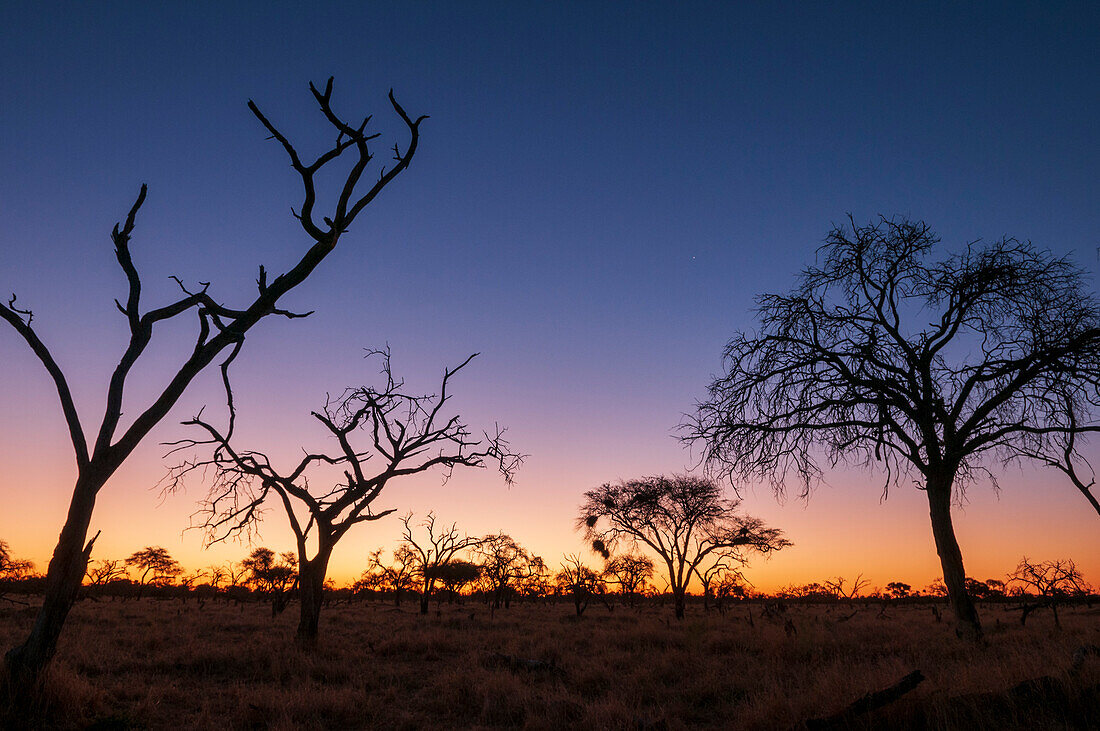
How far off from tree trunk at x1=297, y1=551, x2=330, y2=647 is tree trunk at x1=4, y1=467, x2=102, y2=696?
6673 millimetres

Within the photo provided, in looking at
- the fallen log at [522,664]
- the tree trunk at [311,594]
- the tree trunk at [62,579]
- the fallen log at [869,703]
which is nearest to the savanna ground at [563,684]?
the fallen log at [522,664]

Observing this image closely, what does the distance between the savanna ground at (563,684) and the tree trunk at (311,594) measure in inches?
24.5

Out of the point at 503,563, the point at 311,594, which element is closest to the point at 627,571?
the point at 503,563

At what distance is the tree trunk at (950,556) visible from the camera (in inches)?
386

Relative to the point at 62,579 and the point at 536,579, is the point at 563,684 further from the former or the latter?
the point at 536,579

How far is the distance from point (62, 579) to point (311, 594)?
24.3ft

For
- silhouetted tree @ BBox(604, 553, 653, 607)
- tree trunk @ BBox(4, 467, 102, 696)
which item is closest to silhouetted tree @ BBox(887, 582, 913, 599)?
silhouetted tree @ BBox(604, 553, 653, 607)

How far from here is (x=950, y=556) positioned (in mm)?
9812

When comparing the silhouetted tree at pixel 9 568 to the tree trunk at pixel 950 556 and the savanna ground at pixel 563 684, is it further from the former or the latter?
the tree trunk at pixel 950 556

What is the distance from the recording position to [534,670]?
420 inches

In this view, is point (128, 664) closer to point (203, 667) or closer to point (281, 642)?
point (203, 667)

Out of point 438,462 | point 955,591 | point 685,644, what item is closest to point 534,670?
point 685,644

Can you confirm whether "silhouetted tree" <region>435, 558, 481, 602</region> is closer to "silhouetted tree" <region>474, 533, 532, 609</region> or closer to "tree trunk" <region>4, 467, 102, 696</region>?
"silhouetted tree" <region>474, 533, 532, 609</region>

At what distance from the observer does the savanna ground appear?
553cm
